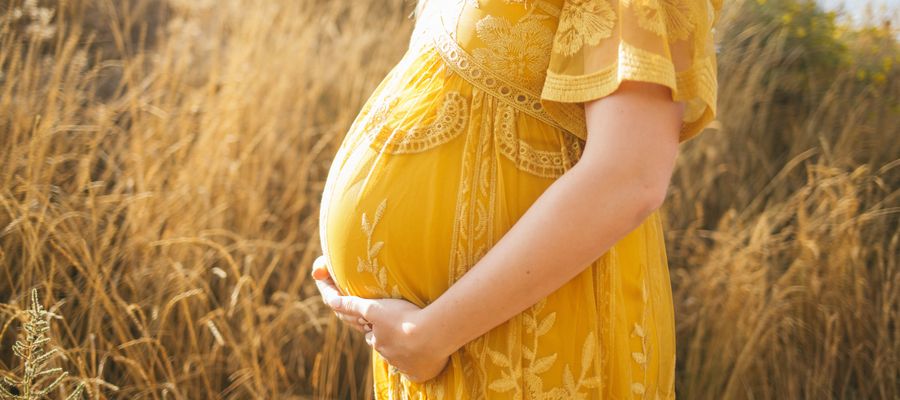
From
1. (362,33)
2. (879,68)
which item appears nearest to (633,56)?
(879,68)

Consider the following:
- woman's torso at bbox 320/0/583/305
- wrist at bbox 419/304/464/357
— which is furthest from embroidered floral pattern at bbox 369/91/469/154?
wrist at bbox 419/304/464/357

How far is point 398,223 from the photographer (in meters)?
1.08

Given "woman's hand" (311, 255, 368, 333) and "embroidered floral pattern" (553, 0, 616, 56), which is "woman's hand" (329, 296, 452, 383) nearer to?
"woman's hand" (311, 255, 368, 333)

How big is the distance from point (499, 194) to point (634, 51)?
0.27 m

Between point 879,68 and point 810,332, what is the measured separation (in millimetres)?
1390

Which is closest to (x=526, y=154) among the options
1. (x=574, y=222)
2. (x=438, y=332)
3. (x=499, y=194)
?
(x=499, y=194)

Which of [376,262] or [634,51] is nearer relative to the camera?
[634,51]

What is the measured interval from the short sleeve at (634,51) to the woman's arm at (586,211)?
0.08 ft

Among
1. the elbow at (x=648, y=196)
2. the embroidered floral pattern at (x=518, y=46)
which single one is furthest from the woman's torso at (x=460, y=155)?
the elbow at (x=648, y=196)

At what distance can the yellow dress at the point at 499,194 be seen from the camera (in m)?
1.01

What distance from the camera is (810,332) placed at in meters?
2.49

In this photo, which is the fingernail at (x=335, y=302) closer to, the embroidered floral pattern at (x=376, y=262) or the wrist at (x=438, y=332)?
the embroidered floral pattern at (x=376, y=262)

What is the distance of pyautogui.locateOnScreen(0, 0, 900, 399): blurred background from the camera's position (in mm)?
2254

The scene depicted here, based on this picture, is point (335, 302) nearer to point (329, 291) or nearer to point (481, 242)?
point (329, 291)
